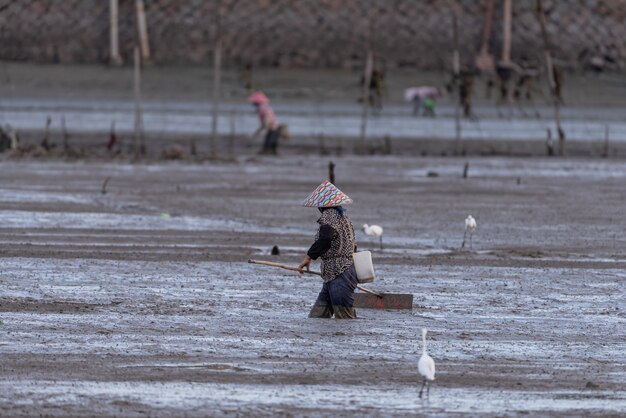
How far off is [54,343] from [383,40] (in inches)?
1615

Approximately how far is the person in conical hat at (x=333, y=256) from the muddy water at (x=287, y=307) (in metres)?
0.24

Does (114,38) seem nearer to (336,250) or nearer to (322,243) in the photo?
(336,250)

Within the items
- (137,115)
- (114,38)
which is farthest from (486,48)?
(137,115)

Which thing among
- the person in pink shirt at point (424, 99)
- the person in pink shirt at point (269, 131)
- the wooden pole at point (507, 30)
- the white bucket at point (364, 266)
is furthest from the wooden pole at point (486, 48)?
the white bucket at point (364, 266)

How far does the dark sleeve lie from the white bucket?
25 centimetres

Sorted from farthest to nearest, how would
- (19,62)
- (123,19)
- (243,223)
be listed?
(123,19) < (19,62) < (243,223)

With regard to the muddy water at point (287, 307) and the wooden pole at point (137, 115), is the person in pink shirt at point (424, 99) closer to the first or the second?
the wooden pole at point (137, 115)

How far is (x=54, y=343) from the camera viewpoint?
11219mm

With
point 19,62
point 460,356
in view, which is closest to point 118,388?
point 460,356

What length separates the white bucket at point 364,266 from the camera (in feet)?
41.9

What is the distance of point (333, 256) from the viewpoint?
42.3ft

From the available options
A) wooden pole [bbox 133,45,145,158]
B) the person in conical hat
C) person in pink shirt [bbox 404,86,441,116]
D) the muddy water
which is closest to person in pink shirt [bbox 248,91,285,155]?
wooden pole [bbox 133,45,145,158]

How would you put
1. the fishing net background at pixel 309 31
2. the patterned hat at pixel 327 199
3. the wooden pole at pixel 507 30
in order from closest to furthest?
the patterned hat at pixel 327 199
the fishing net background at pixel 309 31
the wooden pole at pixel 507 30

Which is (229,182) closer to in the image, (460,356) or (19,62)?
(460,356)
